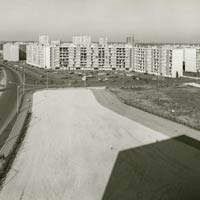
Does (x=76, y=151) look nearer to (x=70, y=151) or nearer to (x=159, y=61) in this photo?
Answer: (x=70, y=151)

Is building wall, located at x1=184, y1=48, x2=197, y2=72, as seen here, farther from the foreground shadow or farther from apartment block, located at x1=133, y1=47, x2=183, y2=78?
the foreground shadow

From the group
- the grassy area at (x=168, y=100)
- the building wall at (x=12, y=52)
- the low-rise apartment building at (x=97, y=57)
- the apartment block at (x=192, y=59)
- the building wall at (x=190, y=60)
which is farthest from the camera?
the building wall at (x=12, y=52)

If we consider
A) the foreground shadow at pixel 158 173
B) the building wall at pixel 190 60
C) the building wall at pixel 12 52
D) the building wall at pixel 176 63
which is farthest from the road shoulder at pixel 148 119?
the building wall at pixel 12 52

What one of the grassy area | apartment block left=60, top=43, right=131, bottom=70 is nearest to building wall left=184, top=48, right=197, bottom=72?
apartment block left=60, top=43, right=131, bottom=70

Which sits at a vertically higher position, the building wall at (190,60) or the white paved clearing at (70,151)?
the building wall at (190,60)

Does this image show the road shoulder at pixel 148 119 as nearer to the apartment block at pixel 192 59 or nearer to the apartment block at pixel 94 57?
the apartment block at pixel 192 59

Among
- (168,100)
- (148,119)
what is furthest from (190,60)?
(148,119)

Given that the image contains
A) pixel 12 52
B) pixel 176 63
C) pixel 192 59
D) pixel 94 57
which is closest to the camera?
pixel 176 63

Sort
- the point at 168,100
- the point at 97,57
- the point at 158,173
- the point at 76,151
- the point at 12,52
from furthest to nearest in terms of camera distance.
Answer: the point at 12,52 < the point at 97,57 < the point at 168,100 < the point at 76,151 < the point at 158,173
